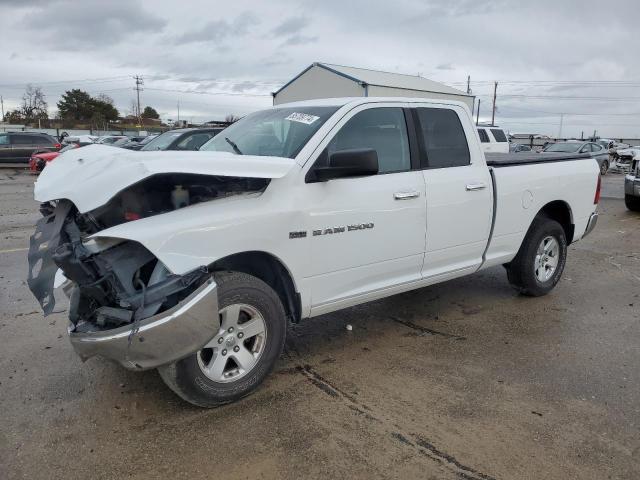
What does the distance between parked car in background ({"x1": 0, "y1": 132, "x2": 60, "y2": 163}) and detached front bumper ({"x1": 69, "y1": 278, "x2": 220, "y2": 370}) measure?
80.0 feet

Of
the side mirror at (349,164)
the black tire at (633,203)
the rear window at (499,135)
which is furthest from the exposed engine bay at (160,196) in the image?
the rear window at (499,135)

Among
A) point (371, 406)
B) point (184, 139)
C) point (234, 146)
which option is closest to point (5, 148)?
point (184, 139)

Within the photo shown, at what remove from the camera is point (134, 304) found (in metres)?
2.98

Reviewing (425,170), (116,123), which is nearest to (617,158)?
(425,170)

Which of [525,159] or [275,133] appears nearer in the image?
[275,133]

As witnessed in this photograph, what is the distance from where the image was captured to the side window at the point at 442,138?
4512 millimetres

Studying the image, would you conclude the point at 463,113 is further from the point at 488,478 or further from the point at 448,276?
the point at 488,478

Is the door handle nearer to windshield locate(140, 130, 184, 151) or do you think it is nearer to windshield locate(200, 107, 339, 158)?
windshield locate(200, 107, 339, 158)

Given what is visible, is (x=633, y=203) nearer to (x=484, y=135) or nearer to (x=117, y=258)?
(x=484, y=135)

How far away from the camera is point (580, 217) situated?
6.02 meters

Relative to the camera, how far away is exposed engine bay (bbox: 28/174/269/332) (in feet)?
9.79

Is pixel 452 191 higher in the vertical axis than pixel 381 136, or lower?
lower

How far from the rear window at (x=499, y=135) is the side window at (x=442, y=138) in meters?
18.9

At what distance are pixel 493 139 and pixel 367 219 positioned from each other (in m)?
19.8
